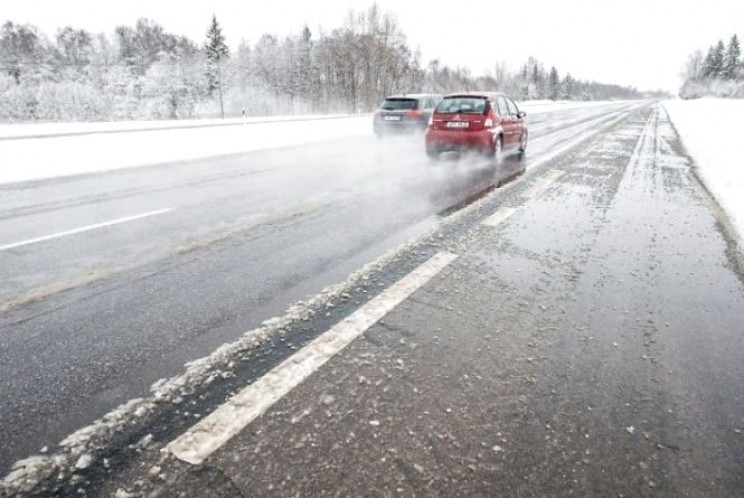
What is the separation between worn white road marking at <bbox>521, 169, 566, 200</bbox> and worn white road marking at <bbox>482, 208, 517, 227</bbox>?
0.95m

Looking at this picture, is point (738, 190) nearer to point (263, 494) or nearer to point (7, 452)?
point (263, 494)

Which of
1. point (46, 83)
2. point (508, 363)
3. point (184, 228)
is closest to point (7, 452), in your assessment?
point (508, 363)

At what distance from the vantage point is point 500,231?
4.94 m

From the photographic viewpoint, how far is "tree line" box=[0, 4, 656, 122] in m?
53.7

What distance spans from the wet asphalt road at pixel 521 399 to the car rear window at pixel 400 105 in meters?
11.9

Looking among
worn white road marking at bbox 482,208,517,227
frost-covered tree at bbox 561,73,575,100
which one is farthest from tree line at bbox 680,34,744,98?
worn white road marking at bbox 482,208,517,227

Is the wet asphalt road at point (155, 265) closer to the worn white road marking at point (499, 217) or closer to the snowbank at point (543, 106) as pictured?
the worn white road marking at point (499, 217)

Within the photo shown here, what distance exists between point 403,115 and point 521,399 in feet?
45.1

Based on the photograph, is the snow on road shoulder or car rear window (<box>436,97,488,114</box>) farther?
car rear window (<box>436,97,488,114</box>)

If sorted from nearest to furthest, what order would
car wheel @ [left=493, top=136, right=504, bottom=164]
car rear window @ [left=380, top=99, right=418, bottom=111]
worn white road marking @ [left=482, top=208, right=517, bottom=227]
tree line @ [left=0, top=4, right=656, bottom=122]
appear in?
worn white road marking @ [left=482, top=208, right=517, bottom=227]
car wheel @ [left=493, top=136, right=504, bottom=164]
car rear window @ [left=380, top=99, right=418, bottom=111]
tree line @ [left=0, top=4, right=656, bottom=122]

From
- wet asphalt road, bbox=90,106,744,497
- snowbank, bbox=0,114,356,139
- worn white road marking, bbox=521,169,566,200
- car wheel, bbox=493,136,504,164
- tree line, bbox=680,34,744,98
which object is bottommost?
wet asphalt road, bbox=90,106,744,497

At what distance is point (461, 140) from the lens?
33.0 feet

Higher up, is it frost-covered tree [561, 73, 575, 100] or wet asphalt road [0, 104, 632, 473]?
frost-covered tree [561, 73, 575, 100]

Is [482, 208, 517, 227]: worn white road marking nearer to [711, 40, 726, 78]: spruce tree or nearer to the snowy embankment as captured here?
the snowy embankment
